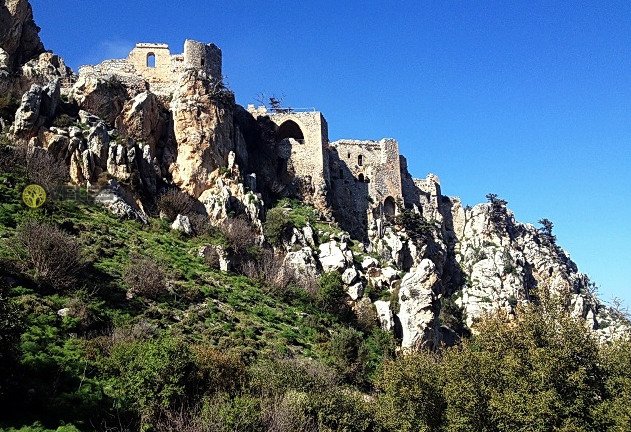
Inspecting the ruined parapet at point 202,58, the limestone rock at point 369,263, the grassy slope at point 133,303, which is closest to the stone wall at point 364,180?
the limestone rock at point 369,263

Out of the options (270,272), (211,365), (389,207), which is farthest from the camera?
(389,207)

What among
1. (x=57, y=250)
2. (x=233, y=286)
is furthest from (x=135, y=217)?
(x=57, y=250)

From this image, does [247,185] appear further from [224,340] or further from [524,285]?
[524,285]

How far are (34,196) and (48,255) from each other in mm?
8266

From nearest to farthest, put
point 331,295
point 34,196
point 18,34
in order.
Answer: point 34,196 → point 331,295 → point 18,34

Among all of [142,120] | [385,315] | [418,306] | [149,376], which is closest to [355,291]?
[385,315]

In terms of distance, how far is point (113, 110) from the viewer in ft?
145

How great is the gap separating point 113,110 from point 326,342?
24.6 m

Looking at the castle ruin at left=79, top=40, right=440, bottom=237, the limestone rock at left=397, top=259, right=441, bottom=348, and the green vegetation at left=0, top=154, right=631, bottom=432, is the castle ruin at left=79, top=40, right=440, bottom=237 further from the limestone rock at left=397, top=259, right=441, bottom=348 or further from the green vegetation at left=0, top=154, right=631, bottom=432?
the green vegetation at left=0, top=154, right=631, bottom=432

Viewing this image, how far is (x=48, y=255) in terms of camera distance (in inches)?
1001

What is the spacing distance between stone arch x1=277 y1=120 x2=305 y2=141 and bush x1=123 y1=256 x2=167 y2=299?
28275 millimetres

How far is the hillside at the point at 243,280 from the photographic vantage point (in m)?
19.8

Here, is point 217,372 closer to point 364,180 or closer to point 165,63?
point 165,63

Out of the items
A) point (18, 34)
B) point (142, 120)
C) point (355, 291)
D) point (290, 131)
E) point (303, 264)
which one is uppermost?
point (18, 34)
